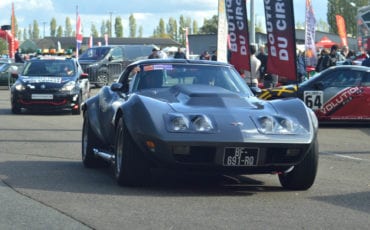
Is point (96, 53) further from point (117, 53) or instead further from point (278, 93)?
point (278, 93)

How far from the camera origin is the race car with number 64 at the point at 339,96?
1738cm

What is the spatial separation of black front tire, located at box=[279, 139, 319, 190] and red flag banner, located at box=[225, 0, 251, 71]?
11.6m

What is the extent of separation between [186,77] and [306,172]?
190 cm

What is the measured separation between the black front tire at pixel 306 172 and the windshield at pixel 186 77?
1324 millimetres

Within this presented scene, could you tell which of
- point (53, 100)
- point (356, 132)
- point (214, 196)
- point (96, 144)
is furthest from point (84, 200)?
point (53, 100)

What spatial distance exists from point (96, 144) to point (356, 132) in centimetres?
780

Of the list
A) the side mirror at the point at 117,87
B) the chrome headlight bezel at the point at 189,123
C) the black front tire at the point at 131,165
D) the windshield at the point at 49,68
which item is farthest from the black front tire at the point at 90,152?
the windshield at the point at 49,68

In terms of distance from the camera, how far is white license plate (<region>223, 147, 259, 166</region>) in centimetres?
776

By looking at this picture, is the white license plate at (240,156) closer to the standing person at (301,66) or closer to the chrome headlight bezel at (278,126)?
the chrome headlight bezel at (278,126)

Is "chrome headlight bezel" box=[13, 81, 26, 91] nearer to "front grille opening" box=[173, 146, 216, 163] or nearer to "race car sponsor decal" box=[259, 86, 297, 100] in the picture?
"race car sponsor decal" box=[259, 86, 297, 100]

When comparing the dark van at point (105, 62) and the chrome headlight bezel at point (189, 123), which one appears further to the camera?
the dark van at point (105, 62)

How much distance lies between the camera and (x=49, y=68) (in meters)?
21.6

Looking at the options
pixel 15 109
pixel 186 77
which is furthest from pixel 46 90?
pixel 186 77

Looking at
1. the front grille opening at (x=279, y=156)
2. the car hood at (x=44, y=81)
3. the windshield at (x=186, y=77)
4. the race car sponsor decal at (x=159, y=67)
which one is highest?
the race car sponsor decal at (x=159, y=67)
